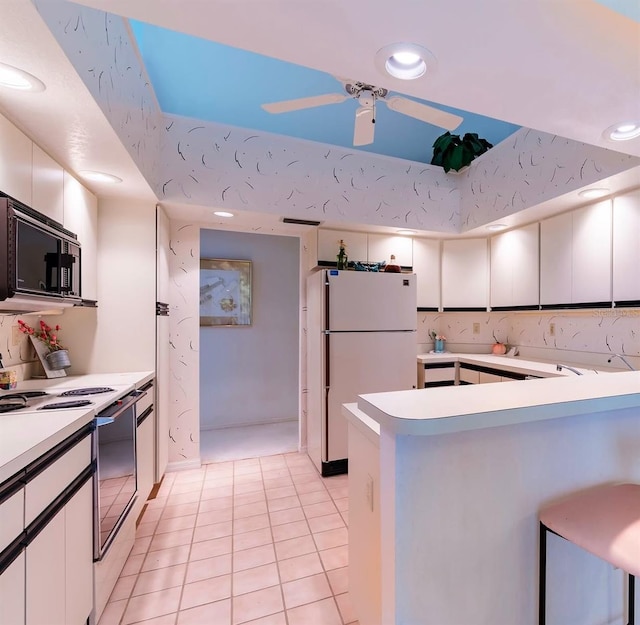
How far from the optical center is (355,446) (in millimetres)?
1318

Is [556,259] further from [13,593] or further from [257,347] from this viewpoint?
[13,593]

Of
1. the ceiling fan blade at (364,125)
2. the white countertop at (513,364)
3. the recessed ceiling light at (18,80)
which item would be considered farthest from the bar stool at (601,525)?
the recessed ceiling light at (18,80)

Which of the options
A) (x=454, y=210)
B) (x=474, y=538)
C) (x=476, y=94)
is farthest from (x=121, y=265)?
(x=454, y=210)

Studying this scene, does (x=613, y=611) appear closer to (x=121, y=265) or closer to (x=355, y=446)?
(x=355, y=446)

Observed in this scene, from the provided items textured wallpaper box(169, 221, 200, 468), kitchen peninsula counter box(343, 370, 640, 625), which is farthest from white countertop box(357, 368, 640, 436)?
textured wallpaper box(169, 221, 200, 468)

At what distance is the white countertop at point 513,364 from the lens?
2514 mm

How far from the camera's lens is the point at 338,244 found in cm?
318

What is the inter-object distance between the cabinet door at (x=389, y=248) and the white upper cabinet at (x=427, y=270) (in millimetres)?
90

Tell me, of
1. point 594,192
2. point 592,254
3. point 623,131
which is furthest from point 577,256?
point 623,131

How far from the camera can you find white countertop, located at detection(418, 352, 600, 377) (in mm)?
2514

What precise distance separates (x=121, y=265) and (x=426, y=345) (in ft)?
10.7

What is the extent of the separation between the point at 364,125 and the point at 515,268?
2.19 meters

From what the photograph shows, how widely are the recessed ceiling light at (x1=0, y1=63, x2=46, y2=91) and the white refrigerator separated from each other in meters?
1.94

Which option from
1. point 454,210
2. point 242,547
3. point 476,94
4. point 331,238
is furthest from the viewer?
point 454,210
